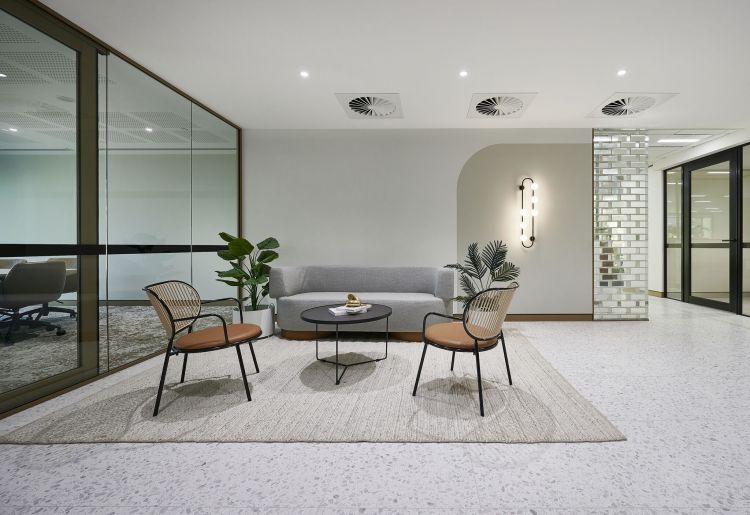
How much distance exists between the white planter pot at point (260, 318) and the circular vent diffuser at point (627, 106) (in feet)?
17.2

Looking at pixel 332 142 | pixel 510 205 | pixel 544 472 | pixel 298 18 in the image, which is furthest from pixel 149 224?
pixel 510 205

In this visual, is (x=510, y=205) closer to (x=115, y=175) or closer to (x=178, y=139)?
(x=178, y=139)

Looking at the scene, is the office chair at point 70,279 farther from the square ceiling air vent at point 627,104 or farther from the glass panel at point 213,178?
the square ceiling air vent at point 627,104

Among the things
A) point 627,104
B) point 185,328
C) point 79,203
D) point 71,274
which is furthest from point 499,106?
point 71,274

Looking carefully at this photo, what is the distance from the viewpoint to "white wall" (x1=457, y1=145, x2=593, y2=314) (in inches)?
203

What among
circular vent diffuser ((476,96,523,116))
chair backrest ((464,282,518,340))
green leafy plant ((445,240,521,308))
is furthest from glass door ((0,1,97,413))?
circular vent diffuser ((476,96,523,116))

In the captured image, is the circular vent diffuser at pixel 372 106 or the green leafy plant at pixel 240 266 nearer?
the green leafy plant at pixel 240 266

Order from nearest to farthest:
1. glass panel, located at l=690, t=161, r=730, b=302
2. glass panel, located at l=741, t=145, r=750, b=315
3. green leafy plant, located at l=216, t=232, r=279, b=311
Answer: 1. green leafy plant, located at l=216, t=232, r=279, b=311
2. glass panel, located at l=741, t=145, r=750, b=315
3. glass panel, located at l=690, t=161, r=730, b=302

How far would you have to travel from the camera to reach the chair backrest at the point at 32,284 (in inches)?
93.2

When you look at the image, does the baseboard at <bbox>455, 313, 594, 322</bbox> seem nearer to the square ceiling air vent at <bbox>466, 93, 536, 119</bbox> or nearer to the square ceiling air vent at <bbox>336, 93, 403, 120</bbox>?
the square ceiling air vent at <bbox>466, 93, 536, 119</bbox>

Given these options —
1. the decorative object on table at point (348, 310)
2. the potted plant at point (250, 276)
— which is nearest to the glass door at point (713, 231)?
the decorative object on table at point (348, 310)

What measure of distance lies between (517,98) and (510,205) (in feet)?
5.33

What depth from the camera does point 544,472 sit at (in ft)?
5.70

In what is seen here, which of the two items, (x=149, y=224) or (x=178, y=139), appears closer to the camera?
(x=149, y=224)
